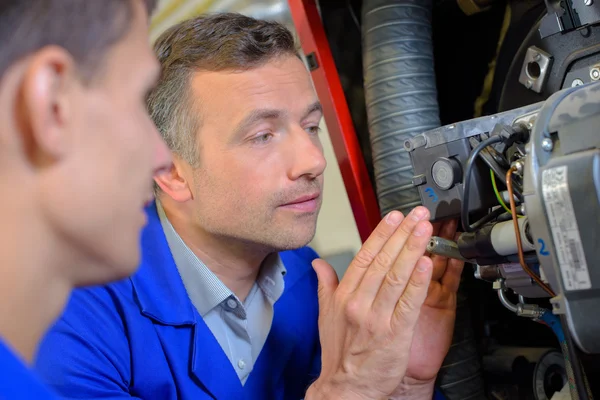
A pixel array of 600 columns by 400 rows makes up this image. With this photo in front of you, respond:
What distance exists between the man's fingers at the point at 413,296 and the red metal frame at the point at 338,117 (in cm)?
49

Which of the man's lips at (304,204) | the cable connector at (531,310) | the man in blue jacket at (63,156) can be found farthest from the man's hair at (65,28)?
the cable connector at (531,310)

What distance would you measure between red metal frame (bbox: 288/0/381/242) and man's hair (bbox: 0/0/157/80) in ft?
2.89

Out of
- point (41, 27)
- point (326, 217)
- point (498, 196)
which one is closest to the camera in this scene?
point (41, 27)

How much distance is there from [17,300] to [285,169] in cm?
67

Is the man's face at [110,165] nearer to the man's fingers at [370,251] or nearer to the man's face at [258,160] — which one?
the man's fingers at [370,251]

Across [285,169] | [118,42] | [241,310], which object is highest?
[118,42]

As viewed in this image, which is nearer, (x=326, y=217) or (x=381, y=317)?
(x=381, y=317)

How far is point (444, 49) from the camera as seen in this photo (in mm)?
1408

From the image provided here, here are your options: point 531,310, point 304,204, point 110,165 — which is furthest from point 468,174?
point 110,165

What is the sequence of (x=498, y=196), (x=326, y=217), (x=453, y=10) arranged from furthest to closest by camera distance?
(x=326, y=217) < (x=453, y=10) < (x=498, y=196)

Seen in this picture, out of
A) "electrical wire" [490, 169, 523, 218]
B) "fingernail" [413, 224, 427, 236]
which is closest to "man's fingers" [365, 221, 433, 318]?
"fingernail" [413, 224, 427, 236]

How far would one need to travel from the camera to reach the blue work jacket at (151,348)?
970 millimetres

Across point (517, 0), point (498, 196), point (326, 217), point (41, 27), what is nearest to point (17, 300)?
point (41, 27)

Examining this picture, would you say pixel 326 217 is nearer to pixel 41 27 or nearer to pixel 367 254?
pixel 367 254
